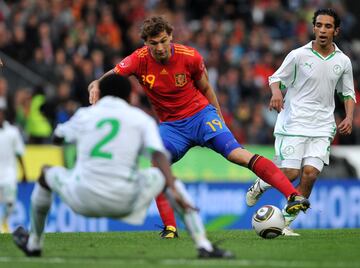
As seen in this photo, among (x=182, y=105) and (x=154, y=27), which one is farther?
(x=182, y=105)

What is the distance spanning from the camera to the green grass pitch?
9.32 meters

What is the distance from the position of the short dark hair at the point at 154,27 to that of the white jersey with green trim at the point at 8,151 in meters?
8.41

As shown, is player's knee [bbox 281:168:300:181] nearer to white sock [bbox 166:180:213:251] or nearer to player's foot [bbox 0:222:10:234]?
white sock [bbox 166:180:213:251]

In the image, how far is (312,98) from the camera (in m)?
13.0

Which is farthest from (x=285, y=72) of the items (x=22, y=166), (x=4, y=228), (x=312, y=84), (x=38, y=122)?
(x=38, y=122)

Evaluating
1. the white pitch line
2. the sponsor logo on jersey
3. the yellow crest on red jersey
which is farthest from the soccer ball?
the white pitch line

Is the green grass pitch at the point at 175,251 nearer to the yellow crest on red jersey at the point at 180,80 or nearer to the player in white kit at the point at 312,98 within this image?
the player in white kit at the point at 312,98

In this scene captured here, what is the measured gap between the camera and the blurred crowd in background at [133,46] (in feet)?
73.5

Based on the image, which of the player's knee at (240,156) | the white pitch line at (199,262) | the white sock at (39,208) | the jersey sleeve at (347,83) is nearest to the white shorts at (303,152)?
the jersey sleeve at (347,83)

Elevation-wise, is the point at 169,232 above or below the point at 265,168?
below

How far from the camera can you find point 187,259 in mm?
9578

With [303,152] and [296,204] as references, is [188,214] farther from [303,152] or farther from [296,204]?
[303,152]

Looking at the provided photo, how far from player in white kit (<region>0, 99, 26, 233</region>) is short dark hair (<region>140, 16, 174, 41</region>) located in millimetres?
7982

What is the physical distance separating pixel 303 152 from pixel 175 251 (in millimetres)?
3010
